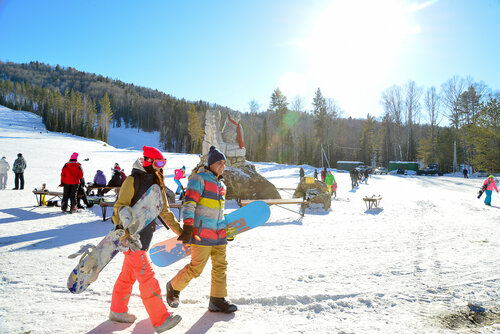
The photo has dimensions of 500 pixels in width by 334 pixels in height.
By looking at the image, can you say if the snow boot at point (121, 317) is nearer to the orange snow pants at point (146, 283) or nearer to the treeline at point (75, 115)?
the orange snow pants at point (146, 283)

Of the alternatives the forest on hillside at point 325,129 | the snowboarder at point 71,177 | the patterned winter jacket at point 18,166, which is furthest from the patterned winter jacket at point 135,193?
the forest on hillside at point 325,129

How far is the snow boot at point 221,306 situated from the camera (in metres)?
2.72

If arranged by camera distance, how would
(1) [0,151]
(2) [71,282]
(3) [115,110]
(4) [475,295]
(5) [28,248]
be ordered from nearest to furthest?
(2) [71,282]
(4) [475,295]
(5) [28,248]
(1) [0,151]
(3) [115,110]

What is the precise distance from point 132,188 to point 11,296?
207 centimetres

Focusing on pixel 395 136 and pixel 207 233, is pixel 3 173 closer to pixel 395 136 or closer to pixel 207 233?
pixel 207 233

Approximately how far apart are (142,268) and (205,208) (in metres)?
0.77

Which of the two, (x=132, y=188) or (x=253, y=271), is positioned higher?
(x=132, y=188)

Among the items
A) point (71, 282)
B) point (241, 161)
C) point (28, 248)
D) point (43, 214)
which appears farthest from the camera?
point (241, 161)

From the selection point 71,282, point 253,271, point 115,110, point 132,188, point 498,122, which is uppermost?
point 115,110

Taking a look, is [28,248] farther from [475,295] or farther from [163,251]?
[475,295]

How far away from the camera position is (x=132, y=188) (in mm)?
2346

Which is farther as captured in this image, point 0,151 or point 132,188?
→ point 0,151

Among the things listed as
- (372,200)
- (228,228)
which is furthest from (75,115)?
(228,228)

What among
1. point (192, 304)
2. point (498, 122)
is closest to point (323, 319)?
point (192, 304)
